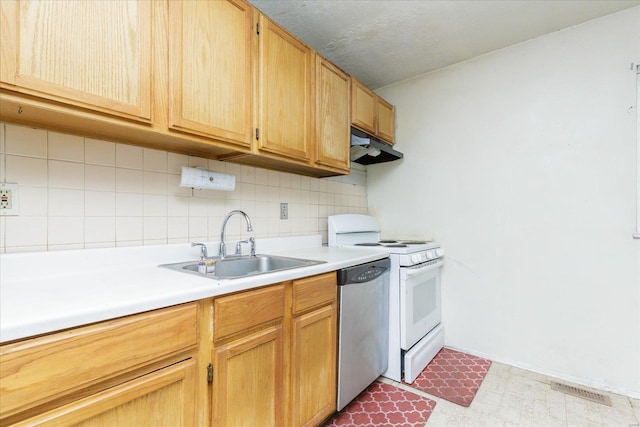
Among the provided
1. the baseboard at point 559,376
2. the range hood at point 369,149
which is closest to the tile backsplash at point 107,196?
the range hood at point 369,149

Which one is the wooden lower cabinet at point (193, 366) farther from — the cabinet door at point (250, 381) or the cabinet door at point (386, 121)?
the cabinet door at point (386, 121)

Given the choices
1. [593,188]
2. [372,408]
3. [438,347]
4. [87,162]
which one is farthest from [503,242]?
[87,162]

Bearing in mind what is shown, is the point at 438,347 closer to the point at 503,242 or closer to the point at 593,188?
the point at 503,242

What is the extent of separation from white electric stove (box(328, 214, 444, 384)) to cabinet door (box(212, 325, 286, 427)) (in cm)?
101

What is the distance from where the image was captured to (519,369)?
2.22m

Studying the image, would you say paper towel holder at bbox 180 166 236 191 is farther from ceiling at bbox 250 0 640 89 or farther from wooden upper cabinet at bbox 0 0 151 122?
ceiling at bbox 250 0 640 89

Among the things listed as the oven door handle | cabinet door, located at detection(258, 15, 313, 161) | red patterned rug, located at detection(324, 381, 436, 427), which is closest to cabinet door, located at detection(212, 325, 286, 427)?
red patterned rug, located at detection(324, 381, 436, 427)

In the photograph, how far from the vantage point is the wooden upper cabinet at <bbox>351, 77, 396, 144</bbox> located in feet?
7.61

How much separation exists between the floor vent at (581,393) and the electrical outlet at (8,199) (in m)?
3.04

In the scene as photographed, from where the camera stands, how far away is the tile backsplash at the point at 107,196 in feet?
3.79

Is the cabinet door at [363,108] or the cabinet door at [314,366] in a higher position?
the cabinet door at [363,108]

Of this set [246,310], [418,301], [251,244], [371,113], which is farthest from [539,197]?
[246,310]

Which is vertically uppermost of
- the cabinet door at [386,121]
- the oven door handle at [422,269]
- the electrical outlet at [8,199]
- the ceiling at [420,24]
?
the ceiling at [420,24]

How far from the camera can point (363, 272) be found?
1.78m
